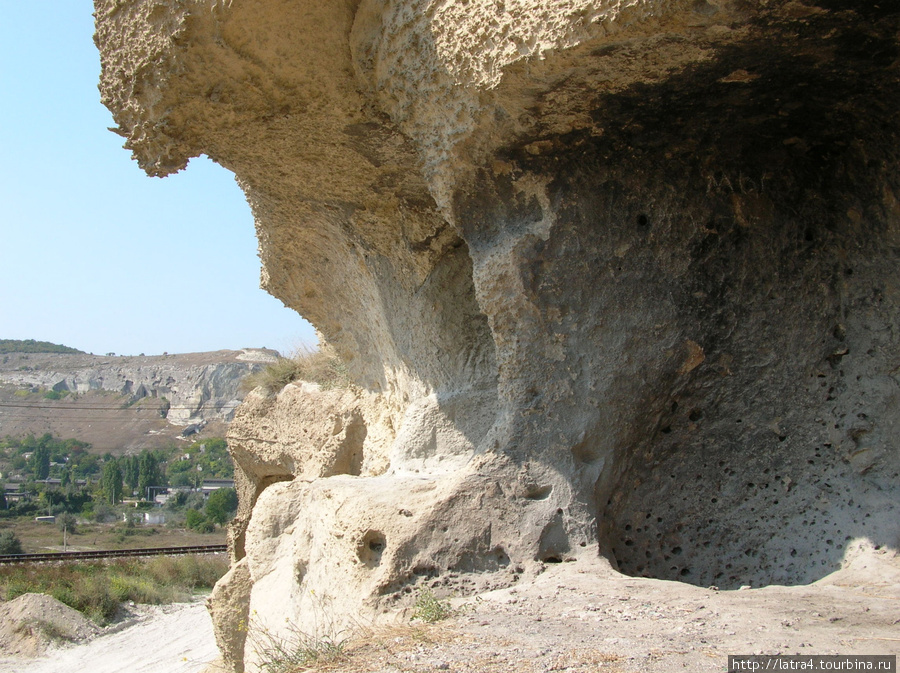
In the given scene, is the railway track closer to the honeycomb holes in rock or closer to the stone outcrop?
the honeycomb holes in rock

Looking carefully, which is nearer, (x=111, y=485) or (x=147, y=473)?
(x=111, y=485)

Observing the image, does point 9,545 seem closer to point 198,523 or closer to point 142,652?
point 198,523

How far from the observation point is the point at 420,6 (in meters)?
3.55

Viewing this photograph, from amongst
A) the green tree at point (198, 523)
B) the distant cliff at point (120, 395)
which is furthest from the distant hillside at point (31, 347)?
the green tree at point (198, 523)

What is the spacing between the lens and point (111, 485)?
46.9m

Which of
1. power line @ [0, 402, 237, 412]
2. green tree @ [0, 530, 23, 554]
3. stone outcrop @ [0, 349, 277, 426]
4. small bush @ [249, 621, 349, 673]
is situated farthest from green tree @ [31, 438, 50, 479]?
small bush @ [249, 621, 349, 673]

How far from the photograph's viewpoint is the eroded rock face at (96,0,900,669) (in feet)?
11.6

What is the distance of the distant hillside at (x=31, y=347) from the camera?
3292 inches

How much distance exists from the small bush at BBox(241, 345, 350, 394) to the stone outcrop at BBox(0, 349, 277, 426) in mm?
65523

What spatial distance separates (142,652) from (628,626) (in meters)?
12.8

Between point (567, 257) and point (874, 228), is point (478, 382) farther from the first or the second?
point (874, 228)

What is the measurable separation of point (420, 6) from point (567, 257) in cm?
131

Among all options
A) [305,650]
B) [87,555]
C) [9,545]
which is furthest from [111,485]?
[305,650]

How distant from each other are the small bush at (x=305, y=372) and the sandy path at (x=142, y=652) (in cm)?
497
